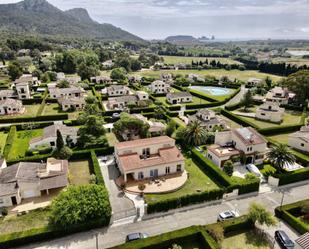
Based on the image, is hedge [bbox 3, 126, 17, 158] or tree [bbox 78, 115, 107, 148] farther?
tree [bbox 78, 115, 107, 148]

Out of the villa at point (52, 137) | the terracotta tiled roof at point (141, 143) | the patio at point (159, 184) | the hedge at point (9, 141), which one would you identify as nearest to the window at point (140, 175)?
the patio at point (159, 184)

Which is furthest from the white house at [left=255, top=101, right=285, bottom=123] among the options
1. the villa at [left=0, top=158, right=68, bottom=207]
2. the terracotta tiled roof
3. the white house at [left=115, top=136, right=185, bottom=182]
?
the villa at [left=0, top=158, right=68, bottom=207]

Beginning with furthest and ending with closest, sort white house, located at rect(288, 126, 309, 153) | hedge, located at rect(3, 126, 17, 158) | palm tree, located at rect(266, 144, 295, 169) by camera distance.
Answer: white house, located at rect(288, 126, 309, 153) → hedge, located at rect(3, 126, 17, 158) → palm tree, located at rect(266, 144, 295, 169)

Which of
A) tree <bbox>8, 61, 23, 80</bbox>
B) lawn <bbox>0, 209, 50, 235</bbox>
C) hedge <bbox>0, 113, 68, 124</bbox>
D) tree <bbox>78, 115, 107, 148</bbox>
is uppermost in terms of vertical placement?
tree <bbox>8, 61, 23, 80</bbox>

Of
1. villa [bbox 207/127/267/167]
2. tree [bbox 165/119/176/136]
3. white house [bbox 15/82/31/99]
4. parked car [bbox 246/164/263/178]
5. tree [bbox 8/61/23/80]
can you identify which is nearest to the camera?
parked car [bbox 246/164/263/178]

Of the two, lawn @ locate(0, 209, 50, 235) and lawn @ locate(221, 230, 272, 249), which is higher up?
lawn @ locate(0, 209, 50, 235)

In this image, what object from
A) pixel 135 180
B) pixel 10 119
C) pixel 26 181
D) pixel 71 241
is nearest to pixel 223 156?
pixel 135 180

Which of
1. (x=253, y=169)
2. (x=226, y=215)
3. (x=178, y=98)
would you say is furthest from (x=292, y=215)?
(x=178, y=98)

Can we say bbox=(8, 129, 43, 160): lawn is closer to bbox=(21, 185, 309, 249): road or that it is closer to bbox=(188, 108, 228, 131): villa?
bbox=(21, 185, 309, 249): road
